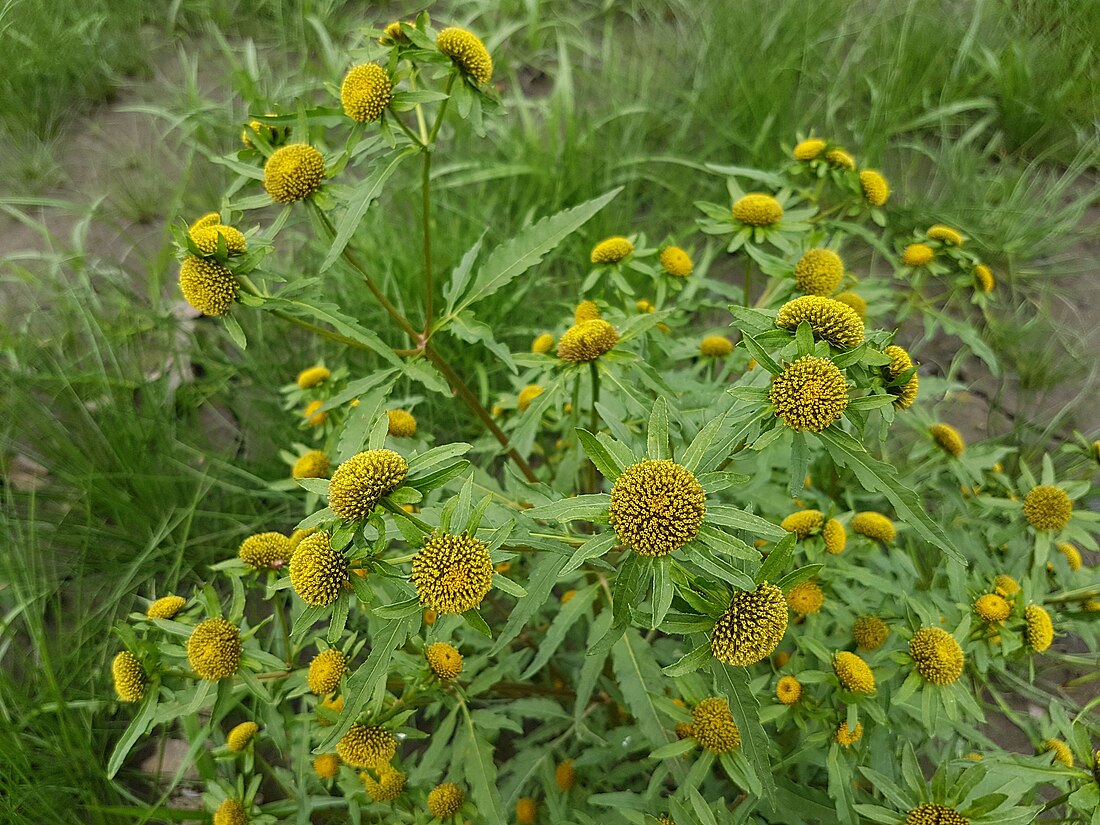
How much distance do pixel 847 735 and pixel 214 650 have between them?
1515mm

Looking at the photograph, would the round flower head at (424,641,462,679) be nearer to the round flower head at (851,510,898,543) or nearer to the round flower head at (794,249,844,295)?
the round flower head at (851,510,898,543)

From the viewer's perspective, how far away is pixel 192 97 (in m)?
4.39

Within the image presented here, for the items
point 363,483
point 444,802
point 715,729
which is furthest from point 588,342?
point 444,802

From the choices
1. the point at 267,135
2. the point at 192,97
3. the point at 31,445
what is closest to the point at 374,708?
the point at 267,135

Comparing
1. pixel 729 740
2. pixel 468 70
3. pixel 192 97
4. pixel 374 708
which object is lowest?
pixel 729 740

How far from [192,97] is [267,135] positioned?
2986 millimetres

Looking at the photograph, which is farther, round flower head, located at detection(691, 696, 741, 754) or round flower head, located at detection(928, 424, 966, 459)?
round flower head, located at detection(928, 424, 966, 459)

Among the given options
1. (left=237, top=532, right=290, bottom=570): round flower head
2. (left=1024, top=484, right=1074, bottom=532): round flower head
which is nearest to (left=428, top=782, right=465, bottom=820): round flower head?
(left=237, top=532, right=290, bottom=570): round flower head

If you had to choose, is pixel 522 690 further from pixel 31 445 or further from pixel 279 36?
pixel 279 36

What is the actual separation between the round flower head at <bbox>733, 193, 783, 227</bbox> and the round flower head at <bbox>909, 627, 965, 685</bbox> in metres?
1.23

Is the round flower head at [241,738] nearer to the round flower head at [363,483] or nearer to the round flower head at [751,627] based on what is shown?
the round flower head at [363,483]

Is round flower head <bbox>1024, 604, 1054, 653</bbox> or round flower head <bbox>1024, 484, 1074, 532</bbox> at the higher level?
round flower head <bbox>1024, 484, 1074, 532</bbox>

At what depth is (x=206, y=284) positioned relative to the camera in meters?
1.74

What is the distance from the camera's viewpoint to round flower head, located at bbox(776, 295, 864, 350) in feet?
5.10
